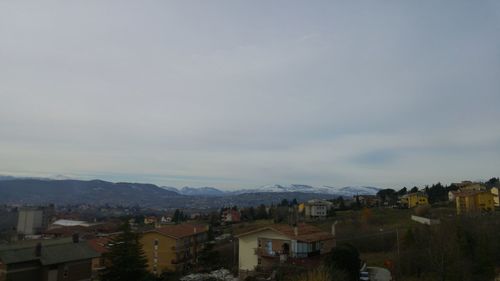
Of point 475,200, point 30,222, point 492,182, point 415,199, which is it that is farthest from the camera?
point 492,182

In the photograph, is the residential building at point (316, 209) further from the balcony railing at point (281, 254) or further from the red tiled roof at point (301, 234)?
the balcony railing at point (281, 254)

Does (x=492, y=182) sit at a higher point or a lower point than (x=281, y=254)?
higher

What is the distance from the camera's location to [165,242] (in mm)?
56031

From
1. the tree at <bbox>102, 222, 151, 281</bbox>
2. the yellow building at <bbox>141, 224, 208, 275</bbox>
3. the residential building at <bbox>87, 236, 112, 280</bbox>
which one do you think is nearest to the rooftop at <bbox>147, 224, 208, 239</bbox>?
the yellow building at <bbox>141, 224, 208, 275</bbox>

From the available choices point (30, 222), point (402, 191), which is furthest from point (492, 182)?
point (30, 222)

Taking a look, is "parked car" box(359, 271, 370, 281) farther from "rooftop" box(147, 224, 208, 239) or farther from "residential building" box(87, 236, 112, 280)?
"residential building" box(87, 236, 112, 280)

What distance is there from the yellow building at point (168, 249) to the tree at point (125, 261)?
660 inches

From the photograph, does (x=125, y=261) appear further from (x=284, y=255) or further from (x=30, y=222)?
(x=30, y=222)

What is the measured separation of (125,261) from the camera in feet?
120

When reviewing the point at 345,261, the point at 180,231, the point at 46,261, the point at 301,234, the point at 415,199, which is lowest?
the point at 46,261

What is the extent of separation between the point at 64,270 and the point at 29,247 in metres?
4.47

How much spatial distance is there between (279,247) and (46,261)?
23275 mm

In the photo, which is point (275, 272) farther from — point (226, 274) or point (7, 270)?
point (7, 270)

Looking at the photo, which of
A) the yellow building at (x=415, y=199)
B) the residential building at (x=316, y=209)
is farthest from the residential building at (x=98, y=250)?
the yellow building at (x=415, y=199)
